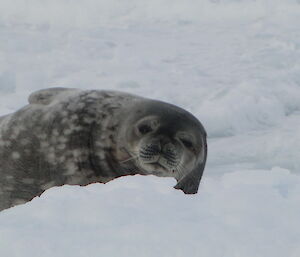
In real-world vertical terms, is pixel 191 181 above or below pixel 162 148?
below

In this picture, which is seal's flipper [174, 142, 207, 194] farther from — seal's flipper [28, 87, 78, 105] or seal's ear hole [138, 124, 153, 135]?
seal's flipper [28, 87, 78, 105]

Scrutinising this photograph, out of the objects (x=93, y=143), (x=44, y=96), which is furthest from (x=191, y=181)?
(x=44, y=96)

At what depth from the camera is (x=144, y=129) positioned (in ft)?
11.5

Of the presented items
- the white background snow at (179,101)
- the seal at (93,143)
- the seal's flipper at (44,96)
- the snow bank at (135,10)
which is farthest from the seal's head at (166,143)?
the snow bank at (135,10)

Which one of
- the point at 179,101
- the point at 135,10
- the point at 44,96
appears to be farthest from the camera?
the point at 135,10

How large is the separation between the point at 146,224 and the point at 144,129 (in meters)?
1.41

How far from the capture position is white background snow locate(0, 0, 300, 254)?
202 centimetres

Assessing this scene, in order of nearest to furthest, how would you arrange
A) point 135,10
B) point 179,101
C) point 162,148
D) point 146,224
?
point 146,224, point 162,148, point 179,101, point 135,10

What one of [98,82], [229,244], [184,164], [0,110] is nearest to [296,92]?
[98,82]

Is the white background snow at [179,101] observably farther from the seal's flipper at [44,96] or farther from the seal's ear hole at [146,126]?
the seal's flipper at [44,96]

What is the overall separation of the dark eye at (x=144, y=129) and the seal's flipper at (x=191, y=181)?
12.3 inches

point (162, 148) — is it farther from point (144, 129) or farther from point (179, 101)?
point (179, 101)

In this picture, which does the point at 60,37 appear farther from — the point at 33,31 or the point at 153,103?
the point at 153,103

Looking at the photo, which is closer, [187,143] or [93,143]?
[187,143]
